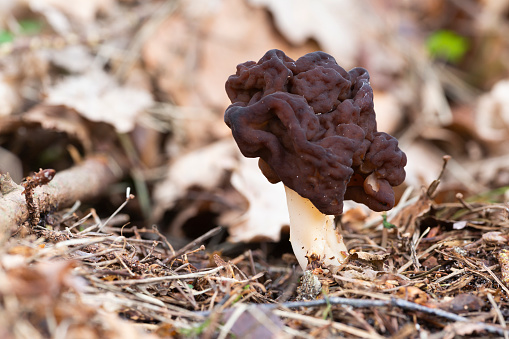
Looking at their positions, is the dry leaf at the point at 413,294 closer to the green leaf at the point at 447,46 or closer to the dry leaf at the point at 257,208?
the dry leaf at the point at 257,208

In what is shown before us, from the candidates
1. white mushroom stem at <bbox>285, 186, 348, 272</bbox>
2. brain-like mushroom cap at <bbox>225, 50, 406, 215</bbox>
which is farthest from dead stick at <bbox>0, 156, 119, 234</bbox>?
white mushroom stem at <bbox>285, 186, 348, 272</bbox>

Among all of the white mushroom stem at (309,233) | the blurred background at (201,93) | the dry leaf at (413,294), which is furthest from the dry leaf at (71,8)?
the dry leaf at (413,294)

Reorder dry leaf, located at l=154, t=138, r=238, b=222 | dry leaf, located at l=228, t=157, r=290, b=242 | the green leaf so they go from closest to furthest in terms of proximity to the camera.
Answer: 1. dry leaf, located at l=228, t=157, r=290, b=242
2. dry leaf, located at l=154, t=138, r=238, b=222
3. the green leaf

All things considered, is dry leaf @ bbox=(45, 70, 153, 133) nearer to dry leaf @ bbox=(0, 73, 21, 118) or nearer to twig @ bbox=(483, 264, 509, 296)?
dry leaf @ bbox=(0, 73, 21, 118)

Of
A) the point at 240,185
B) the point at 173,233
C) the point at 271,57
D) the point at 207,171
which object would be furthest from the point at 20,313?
the point at 207,171

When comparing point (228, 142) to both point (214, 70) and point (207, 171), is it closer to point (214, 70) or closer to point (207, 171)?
point (207, 171)
